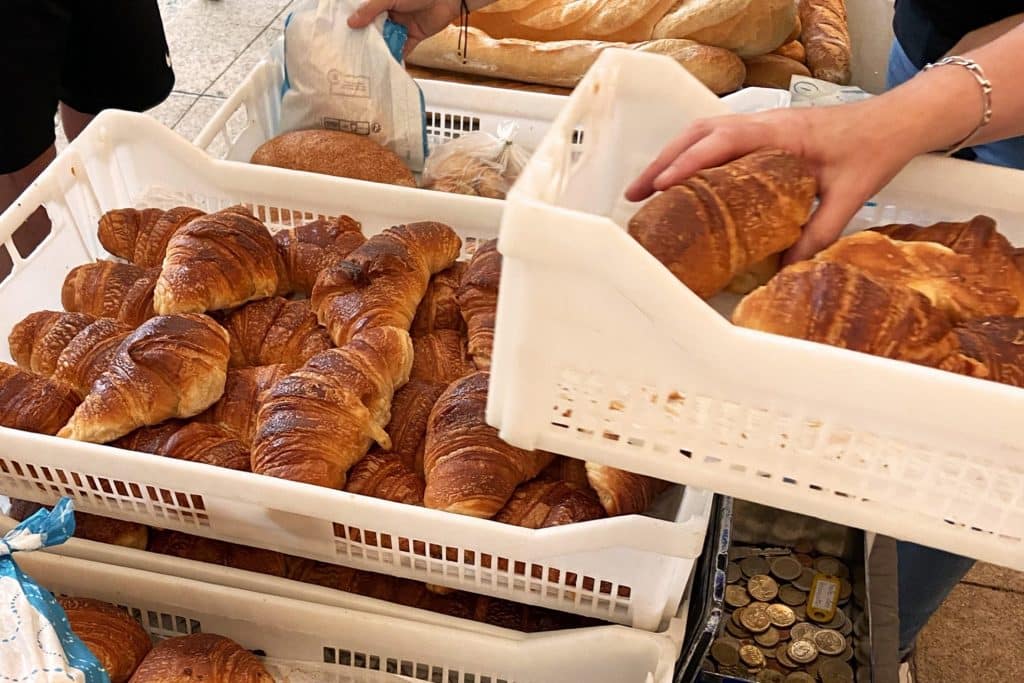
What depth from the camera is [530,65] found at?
2.02m

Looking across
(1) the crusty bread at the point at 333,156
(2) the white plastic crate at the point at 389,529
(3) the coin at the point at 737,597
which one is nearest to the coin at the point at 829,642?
(3) the coin at the point at 737,597

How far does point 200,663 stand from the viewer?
2.94 feet

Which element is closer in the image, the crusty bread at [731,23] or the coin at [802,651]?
the coin at [802,651]

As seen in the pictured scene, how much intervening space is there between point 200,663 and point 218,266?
1.55 feet

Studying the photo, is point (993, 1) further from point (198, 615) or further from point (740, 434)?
point (198, 615)

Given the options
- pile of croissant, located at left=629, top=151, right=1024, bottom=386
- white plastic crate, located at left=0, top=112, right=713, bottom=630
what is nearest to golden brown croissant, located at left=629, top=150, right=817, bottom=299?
pile of croissant, located at left=629, top=151, right=1024, bottom=386

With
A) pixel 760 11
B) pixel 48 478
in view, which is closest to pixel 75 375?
pixel 48 478

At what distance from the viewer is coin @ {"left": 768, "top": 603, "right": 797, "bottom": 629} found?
1.20m

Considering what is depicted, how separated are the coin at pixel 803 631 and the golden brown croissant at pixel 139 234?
1003mm

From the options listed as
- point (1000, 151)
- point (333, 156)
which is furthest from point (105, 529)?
point (1000, 151)

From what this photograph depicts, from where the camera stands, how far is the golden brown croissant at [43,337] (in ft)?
3.57

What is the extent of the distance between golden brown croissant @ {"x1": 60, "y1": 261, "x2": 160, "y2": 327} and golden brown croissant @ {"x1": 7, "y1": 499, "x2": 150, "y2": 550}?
0.25 metres

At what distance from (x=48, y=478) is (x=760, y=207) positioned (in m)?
0.84

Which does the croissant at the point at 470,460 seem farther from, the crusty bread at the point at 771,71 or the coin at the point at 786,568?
the crusty bread at the point at 771,71
